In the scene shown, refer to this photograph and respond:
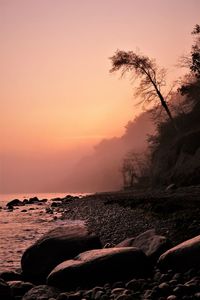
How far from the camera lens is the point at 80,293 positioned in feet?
26.1

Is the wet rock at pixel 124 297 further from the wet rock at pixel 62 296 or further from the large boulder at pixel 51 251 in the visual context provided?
the large boulder at pixel 51 251

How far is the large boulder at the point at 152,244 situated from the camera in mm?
9578

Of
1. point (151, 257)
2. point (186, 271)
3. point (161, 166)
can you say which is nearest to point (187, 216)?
point (151, 257)

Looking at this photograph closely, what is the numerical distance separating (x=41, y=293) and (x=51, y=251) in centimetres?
246

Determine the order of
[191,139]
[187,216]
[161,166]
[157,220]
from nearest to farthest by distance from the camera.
Result: [187,216] → [157,220] → [191,139] → [161,166]

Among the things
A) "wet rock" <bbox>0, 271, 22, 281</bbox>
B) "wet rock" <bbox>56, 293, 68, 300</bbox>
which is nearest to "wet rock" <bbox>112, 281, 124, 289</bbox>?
"wet rock" <bbox>56, 293, 68, 300</bbox>

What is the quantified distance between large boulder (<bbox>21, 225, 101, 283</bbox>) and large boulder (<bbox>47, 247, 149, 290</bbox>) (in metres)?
1.44

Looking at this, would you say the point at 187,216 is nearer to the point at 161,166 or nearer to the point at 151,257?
the point at 151,257

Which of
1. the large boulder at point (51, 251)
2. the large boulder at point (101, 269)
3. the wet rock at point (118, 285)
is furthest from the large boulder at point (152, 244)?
the wet rock at point (118, 285)

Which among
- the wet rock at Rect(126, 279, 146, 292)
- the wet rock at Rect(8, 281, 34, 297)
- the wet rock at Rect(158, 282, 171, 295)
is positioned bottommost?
the wet rock at Rect(158, 282, 171, 295)

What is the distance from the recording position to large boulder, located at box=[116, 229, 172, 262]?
31.4ft

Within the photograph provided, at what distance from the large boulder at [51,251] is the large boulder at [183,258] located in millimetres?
2689

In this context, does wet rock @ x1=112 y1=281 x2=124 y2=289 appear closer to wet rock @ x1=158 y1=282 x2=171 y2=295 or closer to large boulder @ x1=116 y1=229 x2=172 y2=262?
wet rock @ x1=158 y1=282 x2=171 y2=295

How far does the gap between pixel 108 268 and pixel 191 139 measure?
2970 centimetres
